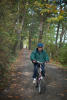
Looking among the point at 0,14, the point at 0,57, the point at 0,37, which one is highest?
the point at 0,14

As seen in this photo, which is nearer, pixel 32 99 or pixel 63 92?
pixel 32 99

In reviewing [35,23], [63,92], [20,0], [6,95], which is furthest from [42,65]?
[35,23]

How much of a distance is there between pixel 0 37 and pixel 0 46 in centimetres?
63

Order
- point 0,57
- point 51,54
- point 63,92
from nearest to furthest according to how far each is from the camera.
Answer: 1. point 63,92
2. point 0,57
3. point 51,54

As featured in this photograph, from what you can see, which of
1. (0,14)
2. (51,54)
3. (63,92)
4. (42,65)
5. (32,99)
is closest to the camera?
(32,99)

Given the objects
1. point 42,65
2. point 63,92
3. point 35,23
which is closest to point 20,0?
point 42,65

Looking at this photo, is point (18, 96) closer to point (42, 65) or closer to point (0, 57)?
point (42, 65)

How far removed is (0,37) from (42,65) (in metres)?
3.93

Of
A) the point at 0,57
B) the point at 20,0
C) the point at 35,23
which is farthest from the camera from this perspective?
the point at 35,23

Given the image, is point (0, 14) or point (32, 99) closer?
point (32, 99)

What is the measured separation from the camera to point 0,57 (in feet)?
32.6

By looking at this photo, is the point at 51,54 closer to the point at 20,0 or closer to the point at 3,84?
the point at 20,0

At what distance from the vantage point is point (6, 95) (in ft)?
22.3

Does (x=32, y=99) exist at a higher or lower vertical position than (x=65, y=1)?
lower
